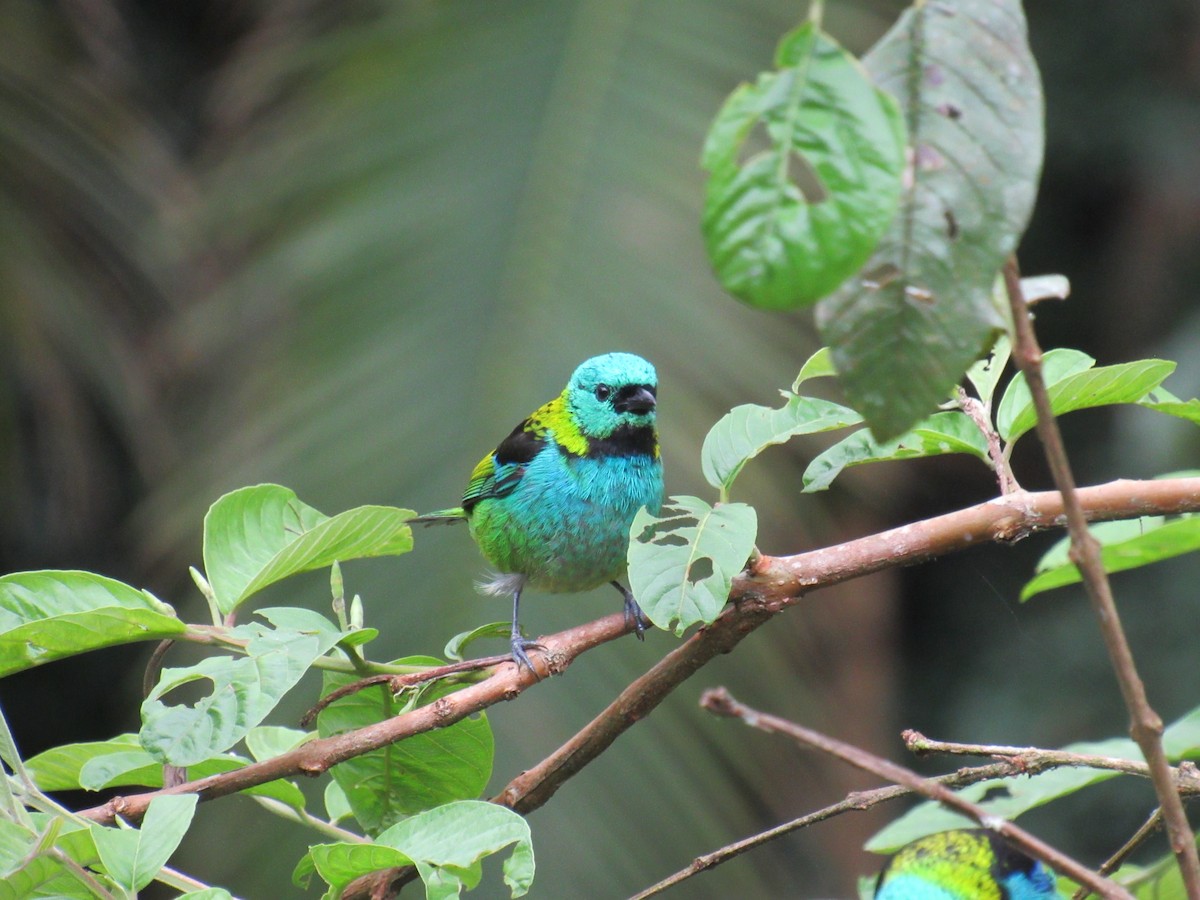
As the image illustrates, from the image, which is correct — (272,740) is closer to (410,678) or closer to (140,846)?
(410,678)

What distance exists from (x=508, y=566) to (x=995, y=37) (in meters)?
Answer: 2.04

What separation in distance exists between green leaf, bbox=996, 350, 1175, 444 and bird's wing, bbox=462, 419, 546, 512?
4.84 feet

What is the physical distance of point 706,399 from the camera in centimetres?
360

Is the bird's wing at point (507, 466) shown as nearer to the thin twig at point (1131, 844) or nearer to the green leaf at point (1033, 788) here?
the green leaf at point (1033, 788)

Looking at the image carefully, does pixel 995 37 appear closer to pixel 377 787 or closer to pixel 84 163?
pixel 377 787

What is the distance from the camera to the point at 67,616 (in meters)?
1.18

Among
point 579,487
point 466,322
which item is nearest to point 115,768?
point 579,487

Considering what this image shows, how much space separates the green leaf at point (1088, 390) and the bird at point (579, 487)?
118 cm

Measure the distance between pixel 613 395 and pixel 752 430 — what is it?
3.96ft

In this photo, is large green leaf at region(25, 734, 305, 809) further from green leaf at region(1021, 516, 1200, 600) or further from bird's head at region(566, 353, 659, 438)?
bird's head at region(566, 353, 659, 438)

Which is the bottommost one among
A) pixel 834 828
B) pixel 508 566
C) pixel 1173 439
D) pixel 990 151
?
pixel 834 828

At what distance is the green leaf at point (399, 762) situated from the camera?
1.42m

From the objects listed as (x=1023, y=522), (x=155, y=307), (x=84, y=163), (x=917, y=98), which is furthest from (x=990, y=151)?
(x=155, y=307)

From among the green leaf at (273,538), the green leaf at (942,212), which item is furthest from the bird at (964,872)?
the green leaf at (942,212)
